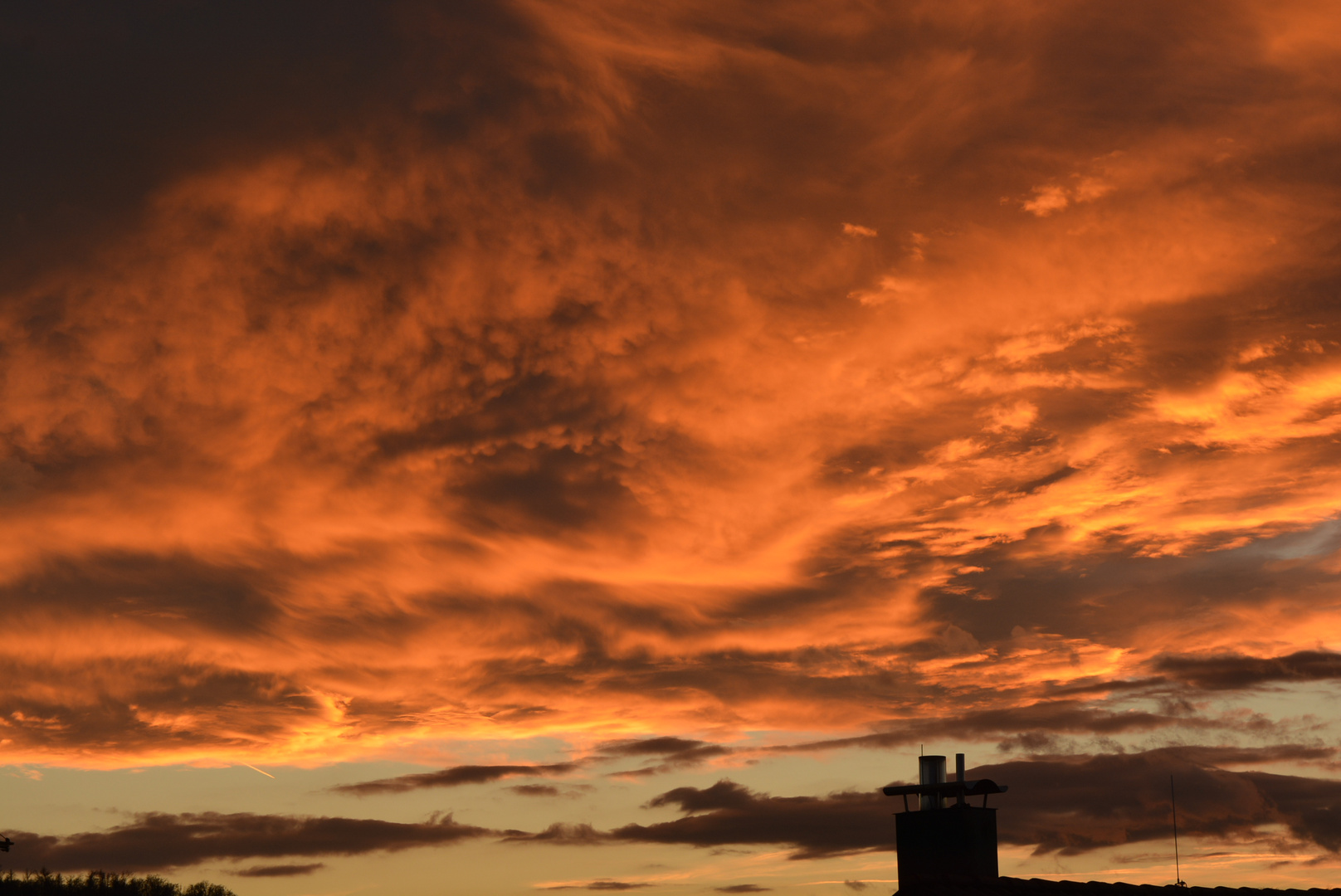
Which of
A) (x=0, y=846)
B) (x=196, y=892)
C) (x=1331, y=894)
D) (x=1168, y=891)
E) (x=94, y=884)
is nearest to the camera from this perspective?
(x=1168, y=891)

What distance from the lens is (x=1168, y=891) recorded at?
107 ft

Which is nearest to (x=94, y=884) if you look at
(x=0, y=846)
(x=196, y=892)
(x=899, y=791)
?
(x=196, y=892)

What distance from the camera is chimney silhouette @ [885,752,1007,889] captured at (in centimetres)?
3456

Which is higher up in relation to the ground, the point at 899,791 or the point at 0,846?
the point at 899,791

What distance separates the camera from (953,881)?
32.8 meters

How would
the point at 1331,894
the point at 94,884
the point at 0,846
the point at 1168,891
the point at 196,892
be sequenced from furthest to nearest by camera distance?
the point at 196,892, the point at 94,884, the point at 0,846, the point at 1331,894, the point at 1168,891

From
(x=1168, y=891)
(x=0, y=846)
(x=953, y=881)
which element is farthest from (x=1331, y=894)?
(x=0, y=846)

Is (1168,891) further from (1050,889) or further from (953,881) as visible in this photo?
(953,881)

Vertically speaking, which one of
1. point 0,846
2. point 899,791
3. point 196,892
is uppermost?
point 899,791

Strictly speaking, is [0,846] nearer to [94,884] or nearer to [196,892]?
[94,884]

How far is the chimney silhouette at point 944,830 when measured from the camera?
3456 centimetres

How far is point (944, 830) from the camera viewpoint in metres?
35.0

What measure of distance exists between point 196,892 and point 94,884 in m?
26.9

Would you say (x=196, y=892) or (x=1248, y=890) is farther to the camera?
(x=196, y=892)
